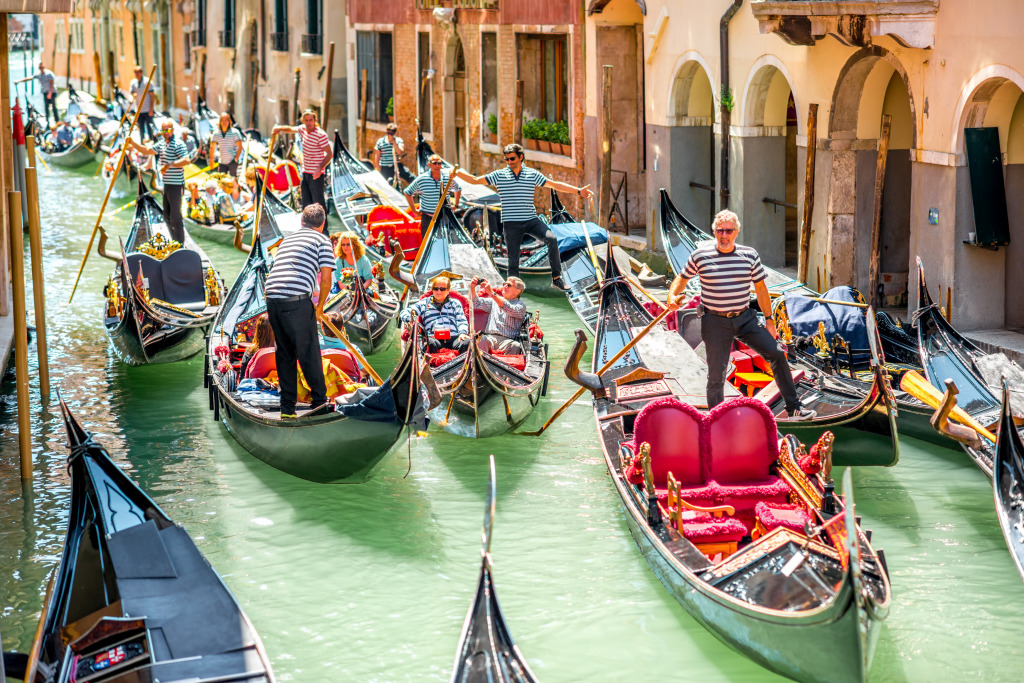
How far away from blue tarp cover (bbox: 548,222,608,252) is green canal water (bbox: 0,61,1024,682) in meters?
2.00

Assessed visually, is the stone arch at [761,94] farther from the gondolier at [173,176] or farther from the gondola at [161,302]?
the gondolier at [173,176]

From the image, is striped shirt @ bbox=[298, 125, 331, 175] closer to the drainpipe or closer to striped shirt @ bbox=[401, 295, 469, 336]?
the drainpipe

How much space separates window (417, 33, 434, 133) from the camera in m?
13.6

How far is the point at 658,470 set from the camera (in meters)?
4.06

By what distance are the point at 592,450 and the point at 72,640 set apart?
2.81 m

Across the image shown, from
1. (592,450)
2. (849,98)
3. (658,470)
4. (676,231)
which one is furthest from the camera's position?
(676,231)

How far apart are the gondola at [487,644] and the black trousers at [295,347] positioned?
7.64 feet

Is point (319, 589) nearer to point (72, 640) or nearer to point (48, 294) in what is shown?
point (72, 640)

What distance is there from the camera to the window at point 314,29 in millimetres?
15883

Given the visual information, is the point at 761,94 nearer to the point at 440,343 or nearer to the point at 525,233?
the point at 525,233

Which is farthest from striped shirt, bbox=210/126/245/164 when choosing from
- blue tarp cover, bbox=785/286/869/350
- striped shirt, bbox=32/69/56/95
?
blue tarp cover, bbox=785/286/869/350

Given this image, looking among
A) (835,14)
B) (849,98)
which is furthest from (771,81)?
(835,14)

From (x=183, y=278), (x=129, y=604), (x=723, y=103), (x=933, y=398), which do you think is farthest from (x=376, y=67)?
(x=129, y=604)

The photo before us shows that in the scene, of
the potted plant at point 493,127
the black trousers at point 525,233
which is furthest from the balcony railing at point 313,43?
the black trousers at point 525,233
